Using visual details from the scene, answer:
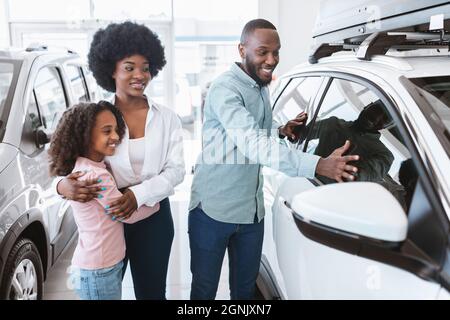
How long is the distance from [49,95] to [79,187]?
1304 millimetres

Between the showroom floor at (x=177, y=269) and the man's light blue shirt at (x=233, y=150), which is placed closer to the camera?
the man's light blue shirt at (x=233, y=150)

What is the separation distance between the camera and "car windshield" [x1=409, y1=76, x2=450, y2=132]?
0.86 m

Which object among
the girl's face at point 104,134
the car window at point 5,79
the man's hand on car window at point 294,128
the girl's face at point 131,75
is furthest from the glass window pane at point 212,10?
the girl's face at point 104,134

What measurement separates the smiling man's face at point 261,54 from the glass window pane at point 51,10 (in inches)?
47.7

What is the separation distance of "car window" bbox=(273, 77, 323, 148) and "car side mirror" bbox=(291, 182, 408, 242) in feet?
2.42

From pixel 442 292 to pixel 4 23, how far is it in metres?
2.09

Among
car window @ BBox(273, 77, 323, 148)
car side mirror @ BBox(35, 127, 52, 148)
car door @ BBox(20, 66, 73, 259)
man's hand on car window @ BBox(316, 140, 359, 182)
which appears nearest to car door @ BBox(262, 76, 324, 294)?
car window @ BBox(273, 77, 323, 148)

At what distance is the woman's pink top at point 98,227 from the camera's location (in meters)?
1.10

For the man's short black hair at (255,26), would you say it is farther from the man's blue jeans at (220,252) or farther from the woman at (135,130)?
the man's blue jeans at (220,252)

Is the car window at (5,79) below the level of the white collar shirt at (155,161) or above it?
above

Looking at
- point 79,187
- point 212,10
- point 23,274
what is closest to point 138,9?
point 212,10

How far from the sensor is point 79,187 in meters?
1.07
